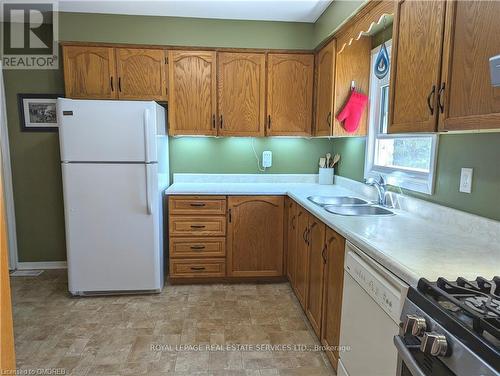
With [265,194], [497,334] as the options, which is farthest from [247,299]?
[497,334]

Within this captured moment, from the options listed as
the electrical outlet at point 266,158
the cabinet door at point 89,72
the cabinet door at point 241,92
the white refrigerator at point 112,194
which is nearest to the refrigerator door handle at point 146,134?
the white refrigerator at point 112,194

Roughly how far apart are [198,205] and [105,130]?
39.1 inches

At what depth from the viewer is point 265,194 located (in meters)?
3.03

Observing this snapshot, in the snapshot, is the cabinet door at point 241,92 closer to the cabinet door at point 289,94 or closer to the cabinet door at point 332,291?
the cabinet door at point 289,94

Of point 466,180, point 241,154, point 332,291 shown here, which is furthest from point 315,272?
point 241,154

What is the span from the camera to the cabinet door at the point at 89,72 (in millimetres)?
2996

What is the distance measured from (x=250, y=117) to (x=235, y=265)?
1419mm

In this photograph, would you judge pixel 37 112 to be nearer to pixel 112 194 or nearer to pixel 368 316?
pixel 112 194

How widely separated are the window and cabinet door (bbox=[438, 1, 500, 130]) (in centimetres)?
63

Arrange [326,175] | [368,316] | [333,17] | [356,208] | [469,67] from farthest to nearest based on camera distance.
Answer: [326,175], [333,17], [356,208], [368,316], [469,67]

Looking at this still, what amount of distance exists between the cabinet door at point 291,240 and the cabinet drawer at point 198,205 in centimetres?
60

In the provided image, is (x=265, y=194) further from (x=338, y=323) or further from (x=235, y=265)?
(x=338, y=323)

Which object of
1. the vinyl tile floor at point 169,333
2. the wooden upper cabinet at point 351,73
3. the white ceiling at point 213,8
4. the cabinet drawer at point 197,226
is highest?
the white ceiling at point 213,8

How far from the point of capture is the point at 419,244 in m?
1.45
